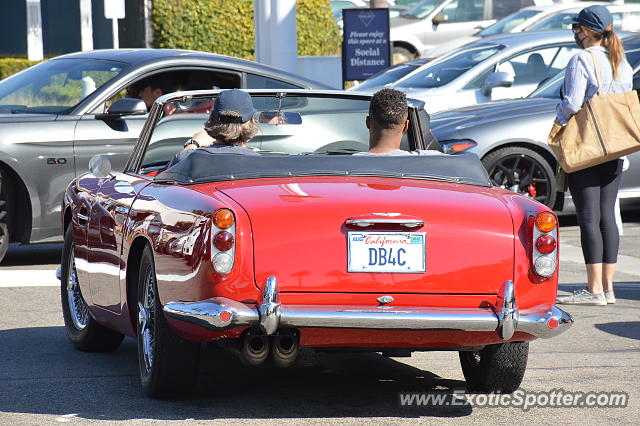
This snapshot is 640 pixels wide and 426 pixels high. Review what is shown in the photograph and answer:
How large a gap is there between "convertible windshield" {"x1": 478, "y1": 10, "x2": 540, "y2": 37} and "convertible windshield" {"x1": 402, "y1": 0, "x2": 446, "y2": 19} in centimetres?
555

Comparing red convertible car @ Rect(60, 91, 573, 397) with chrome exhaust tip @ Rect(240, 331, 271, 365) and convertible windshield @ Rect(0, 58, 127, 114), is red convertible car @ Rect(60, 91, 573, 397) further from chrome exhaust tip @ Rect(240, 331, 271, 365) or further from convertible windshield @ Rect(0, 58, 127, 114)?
convertible windshield @ Rect(0, 58, 127, 114)

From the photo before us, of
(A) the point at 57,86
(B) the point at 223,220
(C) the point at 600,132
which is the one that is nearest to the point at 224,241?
(B) the point at 223,220

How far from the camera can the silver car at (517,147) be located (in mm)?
12250

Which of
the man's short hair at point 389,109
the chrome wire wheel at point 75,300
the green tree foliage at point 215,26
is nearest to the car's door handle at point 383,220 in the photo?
the man's short hair at point 389,109

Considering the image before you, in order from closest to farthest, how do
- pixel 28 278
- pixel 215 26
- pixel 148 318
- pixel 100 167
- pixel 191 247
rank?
pixel 191 247 → pixel 148 318 → pixel 100 167 → pixel 28 278 → pixel 215 26

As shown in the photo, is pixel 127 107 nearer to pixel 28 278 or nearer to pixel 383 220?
pixel 28 278

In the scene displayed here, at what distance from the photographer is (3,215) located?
402 inches

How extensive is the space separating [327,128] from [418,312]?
7.49 ft

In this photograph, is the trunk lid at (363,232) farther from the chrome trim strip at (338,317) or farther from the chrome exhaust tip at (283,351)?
the chrome exhaust tip at (283,351)

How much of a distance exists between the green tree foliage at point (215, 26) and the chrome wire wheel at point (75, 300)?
18219 millimetres

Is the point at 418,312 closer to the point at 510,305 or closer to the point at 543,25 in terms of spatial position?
the point at 510,305

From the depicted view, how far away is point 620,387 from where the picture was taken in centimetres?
620

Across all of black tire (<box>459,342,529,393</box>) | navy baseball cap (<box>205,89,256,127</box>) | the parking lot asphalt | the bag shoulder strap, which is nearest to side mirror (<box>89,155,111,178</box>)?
navy baseball cap (<box>205,89,256,127</box>)

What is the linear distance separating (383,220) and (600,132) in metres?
3.67
